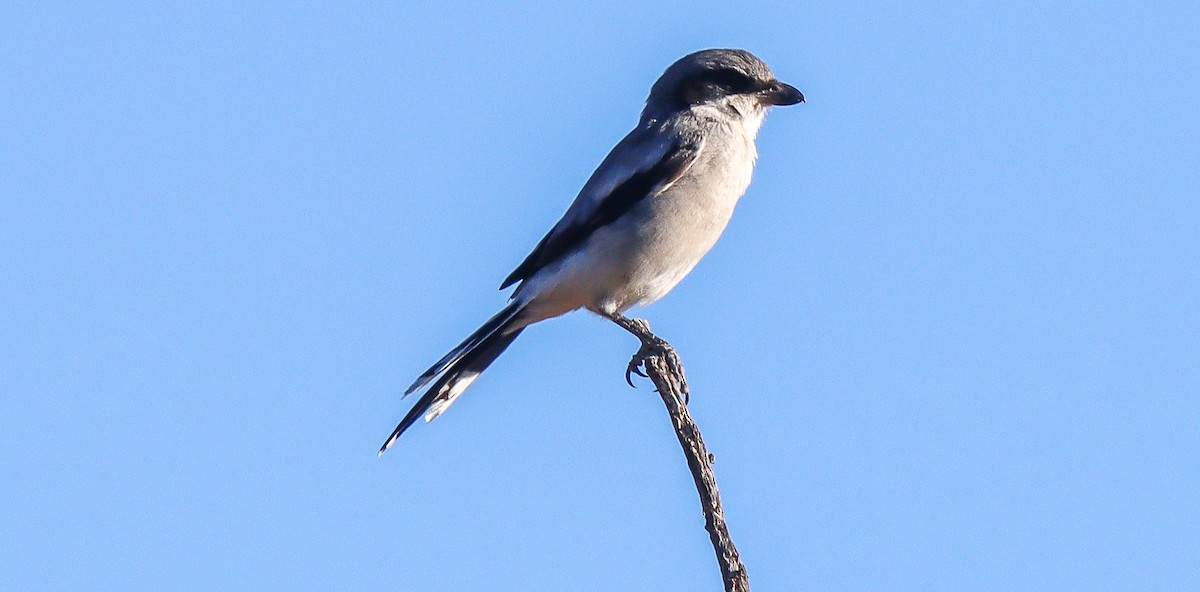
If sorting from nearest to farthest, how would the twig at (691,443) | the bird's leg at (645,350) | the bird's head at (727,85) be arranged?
the twig at (691,443), the bird's leg at (645,350), the bird's head at (727,85)

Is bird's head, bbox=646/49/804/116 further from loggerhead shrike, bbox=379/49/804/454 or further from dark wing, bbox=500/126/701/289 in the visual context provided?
dark wing, bbox=500/126/701/289

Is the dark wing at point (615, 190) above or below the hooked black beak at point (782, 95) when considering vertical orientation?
below

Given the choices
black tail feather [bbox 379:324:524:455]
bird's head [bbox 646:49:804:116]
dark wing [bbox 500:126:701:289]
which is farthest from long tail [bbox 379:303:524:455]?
bird's head [bbox 646:49:804:116]

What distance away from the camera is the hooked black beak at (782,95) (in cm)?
744

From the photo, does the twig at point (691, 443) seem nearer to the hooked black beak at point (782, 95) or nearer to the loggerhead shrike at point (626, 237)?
the loggerhead shrike at point (626, 237)

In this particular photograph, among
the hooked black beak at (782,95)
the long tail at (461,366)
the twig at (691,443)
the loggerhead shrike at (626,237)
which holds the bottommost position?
the twig at (691,443)

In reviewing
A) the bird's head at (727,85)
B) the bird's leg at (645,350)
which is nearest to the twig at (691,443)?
the bird's leg at (645,350)

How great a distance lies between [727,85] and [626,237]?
1.22 m

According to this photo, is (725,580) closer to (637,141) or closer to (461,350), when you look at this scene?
(461,350)

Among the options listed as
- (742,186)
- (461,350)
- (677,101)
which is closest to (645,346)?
(461,350)

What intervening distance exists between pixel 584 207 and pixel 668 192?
408 millimetres

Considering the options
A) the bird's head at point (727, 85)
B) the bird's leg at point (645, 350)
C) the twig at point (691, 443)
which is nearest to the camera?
the twig at point (691, 443)

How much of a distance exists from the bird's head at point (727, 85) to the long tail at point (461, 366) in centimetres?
153

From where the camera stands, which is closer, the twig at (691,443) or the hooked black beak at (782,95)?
the twig at (691,443)
